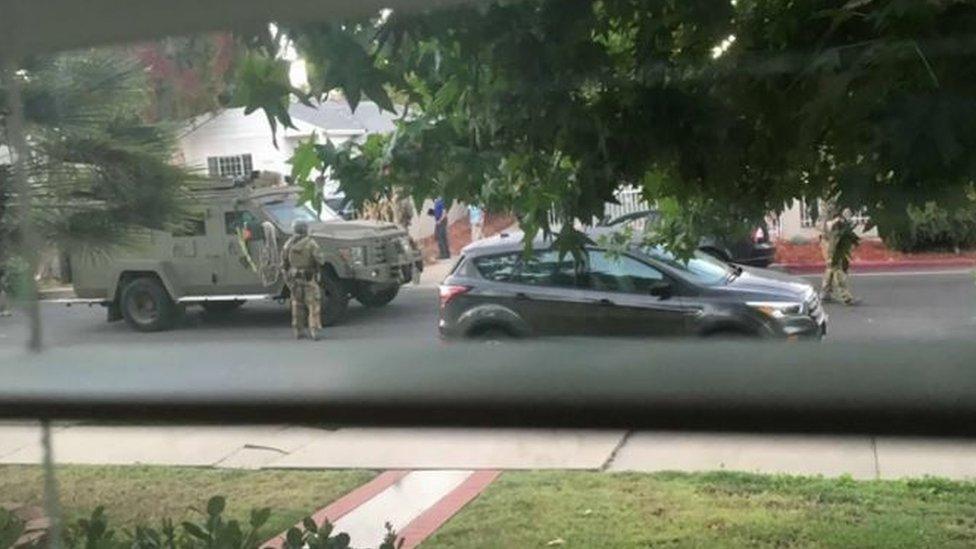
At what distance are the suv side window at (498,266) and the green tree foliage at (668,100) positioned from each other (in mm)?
65

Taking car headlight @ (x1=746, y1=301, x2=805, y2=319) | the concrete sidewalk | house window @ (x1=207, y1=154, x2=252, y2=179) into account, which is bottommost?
the concrete sidewalk

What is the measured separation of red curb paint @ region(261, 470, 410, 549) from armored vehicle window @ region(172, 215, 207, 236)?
1.50 feet

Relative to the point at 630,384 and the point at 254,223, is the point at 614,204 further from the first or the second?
the point at 254,223

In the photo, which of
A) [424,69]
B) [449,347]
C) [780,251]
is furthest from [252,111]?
[780,251]

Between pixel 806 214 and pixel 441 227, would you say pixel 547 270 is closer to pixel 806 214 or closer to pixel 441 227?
pixel 441 227

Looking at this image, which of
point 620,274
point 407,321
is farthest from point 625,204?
point 407,321

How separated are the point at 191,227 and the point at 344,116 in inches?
11.9

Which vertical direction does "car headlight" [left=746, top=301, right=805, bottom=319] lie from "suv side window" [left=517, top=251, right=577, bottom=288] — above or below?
below

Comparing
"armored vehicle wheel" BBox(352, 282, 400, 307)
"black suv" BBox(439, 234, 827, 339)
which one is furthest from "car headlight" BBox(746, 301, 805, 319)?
"armored vehicle wheel" BBox(352, 282, 400, 307)

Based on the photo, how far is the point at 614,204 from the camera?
1.70m

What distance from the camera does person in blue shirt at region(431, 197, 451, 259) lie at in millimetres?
1645

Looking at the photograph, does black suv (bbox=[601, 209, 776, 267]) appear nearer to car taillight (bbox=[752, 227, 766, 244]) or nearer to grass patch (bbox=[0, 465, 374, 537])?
car taillight (bbox=[752, 227, 766, 244])

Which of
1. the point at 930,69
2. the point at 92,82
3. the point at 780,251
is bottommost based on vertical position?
the point at 780,251

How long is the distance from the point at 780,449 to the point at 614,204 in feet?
1.56
